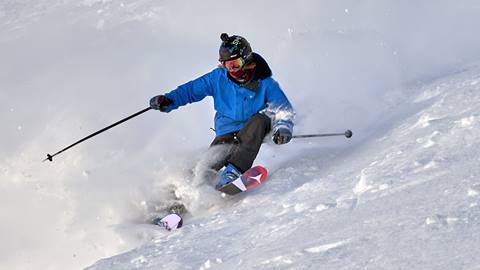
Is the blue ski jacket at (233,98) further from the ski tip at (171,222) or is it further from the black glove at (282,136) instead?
the ski tip at (171,222)

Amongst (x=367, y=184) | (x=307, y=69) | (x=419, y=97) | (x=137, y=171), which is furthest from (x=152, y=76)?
(x=367, y=184)

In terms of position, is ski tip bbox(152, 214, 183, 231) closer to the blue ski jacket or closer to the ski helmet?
the blue ski jacket

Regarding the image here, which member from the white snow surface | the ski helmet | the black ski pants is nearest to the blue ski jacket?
the black ski pants

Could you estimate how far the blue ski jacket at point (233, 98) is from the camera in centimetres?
536

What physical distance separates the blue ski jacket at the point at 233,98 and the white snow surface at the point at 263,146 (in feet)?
1.45

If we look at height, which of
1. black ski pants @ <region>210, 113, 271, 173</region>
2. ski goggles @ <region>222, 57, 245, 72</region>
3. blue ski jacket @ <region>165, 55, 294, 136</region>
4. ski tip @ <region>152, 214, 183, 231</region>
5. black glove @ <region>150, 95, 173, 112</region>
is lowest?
ski tip @ <region>152, 214, 183, 231</region>

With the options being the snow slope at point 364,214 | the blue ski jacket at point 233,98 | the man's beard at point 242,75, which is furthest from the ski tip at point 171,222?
the man's beard at point 242,75

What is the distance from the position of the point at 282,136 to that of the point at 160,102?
47.5 inches

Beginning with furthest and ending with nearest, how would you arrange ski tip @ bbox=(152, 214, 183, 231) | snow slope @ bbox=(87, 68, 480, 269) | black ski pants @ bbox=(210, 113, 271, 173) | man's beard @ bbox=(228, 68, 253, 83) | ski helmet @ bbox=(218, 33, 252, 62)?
man's beard @ bbox=(228, 68, 253, 83) → ski helmet @ bbox=(218, 33, 252, 62) → black ski pants @ bbox=(210, 113, 271, 173) → ski tip @ bbox=(152, 214, 183, 231) → snow slope @ bbox=(87, 68, 480, 269)

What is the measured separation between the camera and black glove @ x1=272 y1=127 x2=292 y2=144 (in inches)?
190

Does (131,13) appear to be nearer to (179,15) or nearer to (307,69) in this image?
(179,15)

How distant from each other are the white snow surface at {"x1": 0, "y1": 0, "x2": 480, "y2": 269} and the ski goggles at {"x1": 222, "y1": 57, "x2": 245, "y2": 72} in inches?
33.3

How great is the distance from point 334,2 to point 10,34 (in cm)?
730

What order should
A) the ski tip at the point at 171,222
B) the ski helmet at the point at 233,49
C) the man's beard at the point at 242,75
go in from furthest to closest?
the man's beard at the point at 242,75
the ski helmet at the point at 233,49
the ski tip at the point at 171,222
